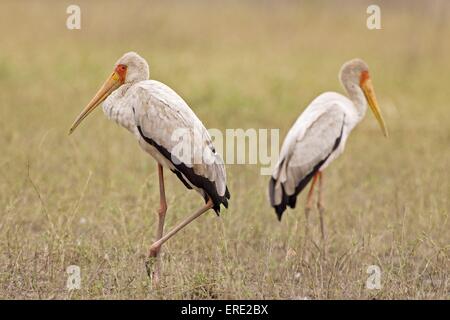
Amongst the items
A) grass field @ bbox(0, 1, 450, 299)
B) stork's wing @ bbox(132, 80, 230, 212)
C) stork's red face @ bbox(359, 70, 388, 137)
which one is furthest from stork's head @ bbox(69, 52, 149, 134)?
stork's red face @ bbox(359, 70, 388, 137)

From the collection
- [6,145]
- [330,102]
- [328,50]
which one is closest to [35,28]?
[328,50]

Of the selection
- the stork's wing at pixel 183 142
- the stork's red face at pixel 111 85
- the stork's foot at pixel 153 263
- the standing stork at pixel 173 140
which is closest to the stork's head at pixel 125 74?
the stork's red face at pixel 111 85

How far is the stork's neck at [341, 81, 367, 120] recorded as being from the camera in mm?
6566

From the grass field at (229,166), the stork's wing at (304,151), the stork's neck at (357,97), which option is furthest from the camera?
the stork's neck at (357,97)

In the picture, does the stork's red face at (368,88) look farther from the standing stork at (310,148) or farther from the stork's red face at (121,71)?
the stork's red face at (121,71)

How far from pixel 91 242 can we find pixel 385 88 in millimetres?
7791

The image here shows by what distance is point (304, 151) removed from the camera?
5906mm

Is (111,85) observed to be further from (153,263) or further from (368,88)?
(368,88)

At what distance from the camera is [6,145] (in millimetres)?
7883

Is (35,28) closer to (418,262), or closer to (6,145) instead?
(6,145)

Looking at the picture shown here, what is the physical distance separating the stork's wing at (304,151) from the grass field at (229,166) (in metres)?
Answer: 0.26

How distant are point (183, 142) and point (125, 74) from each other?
0.71 m

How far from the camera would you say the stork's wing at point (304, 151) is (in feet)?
19.0
